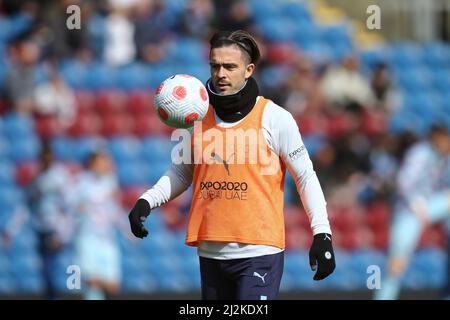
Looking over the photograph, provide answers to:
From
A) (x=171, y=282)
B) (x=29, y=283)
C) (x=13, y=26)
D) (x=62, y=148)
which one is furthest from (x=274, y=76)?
(x=29, y=283)

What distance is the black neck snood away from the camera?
568cm

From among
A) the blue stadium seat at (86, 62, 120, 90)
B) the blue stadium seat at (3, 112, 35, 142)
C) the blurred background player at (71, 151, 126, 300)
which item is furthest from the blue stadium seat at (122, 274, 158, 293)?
the blue stadium seat at (86, 62, 120, 90)

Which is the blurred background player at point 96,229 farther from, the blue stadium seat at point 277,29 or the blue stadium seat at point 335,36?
the blue stadium seat at point 335,36

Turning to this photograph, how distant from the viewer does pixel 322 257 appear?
5.49 m

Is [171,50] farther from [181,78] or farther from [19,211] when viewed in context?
[181,78]

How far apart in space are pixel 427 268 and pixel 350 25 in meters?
4.08

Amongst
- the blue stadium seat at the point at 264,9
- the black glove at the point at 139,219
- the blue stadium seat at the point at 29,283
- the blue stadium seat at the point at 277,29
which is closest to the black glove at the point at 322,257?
the black glove at the point at 139,219

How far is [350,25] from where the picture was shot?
15266mm

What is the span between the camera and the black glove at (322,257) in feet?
17.9

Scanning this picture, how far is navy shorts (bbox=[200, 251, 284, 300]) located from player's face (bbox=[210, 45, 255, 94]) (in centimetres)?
99

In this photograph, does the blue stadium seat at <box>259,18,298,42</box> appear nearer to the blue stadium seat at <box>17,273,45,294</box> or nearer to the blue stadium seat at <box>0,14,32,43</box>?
the blue stadium seat at <box>0,14,32,43</box>

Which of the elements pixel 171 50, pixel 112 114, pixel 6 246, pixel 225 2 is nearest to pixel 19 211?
pixel 6 246

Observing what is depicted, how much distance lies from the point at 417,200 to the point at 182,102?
6.89 meters

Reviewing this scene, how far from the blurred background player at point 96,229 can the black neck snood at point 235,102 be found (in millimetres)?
4962
